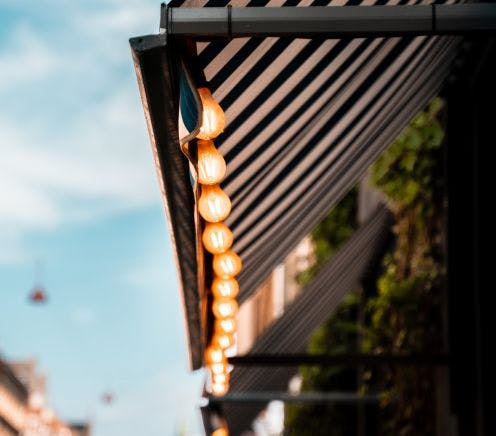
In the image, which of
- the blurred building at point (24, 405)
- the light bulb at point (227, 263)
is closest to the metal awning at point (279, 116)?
the light bulb at point (227, 263)

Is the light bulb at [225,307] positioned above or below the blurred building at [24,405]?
below

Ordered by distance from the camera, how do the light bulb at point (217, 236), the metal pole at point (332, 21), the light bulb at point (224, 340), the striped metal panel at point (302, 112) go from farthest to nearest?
the light bulb at point (224, 340) < the light bulb at point (217, 236) < the striped metal panel at point (302, 112) < the metal pole at point (332, 21)

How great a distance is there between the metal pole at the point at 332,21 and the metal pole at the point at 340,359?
3.59m

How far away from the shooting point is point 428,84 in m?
5.60

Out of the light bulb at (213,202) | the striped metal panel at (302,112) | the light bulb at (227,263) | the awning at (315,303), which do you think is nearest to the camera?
the light bulb at (213,202)

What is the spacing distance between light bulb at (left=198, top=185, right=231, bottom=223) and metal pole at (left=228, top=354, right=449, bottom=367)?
3119 millimetres

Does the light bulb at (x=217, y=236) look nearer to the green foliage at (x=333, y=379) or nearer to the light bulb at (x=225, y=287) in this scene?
the light bulb at (x=225, y=287)

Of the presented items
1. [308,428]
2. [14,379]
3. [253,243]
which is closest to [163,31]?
[253,243]

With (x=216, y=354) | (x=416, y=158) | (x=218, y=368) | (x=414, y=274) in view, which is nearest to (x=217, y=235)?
(x=216, y=354)

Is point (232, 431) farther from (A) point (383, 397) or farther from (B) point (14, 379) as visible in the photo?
(B) point (14, 379)

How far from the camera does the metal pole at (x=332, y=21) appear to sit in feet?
9.93

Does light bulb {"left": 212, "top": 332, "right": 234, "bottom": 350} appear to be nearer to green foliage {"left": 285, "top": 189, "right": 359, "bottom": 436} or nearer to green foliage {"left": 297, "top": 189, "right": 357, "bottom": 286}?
green foliage {"left": 285, "top": 189, "right": 359, "bottom": 436}

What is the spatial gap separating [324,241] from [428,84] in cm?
888

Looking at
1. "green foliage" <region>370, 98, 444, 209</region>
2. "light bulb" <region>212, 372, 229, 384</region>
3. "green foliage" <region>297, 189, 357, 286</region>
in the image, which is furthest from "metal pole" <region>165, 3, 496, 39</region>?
"green foliage" <region>297, 189, 357, 286</region>
